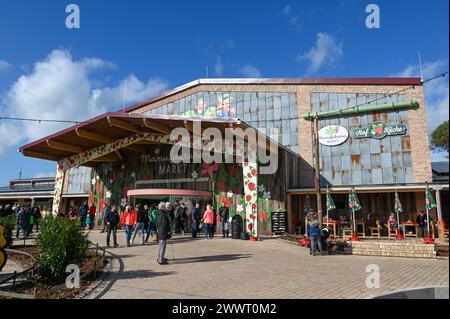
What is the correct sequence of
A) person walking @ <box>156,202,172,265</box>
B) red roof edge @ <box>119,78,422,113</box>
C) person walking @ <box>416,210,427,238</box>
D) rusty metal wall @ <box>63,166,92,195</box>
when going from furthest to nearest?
rusty metal wall @ <box>63,166,92,195</box>, red roof edge @ <box>119,78,422,113</box>, person walking @ <box>416,210,427,238</box>, person walking @ <box>156,202,172,265</box>

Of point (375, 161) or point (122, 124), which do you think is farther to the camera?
point (375, 161)

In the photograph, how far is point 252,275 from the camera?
283 inches

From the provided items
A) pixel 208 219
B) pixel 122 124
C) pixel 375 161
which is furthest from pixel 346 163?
pixel 122 124

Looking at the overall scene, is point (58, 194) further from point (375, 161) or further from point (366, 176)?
point (375, 161)

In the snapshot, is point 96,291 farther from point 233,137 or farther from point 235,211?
point 235,211

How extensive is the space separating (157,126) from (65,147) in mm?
6465

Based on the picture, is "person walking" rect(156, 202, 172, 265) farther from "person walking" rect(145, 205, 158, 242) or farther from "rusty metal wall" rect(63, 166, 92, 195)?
"rusty metal wall" rect(63, 166, 92, 195)

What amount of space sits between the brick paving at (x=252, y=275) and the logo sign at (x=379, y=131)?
9982 mm

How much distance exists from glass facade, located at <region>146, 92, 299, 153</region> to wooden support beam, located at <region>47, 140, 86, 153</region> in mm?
7474

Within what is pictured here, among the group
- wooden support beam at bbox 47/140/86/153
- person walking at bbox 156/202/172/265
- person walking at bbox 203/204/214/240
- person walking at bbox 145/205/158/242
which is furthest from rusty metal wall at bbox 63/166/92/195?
person walking at bbox 156/202/172/265

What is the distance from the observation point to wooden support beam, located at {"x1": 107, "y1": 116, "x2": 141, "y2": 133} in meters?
15.8

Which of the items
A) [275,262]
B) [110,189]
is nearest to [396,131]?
[275,262]

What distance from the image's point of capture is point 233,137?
51.5ft

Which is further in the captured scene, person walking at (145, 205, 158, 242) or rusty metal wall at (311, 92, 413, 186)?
rusty metal wall at (311, 92, 413, 186)
